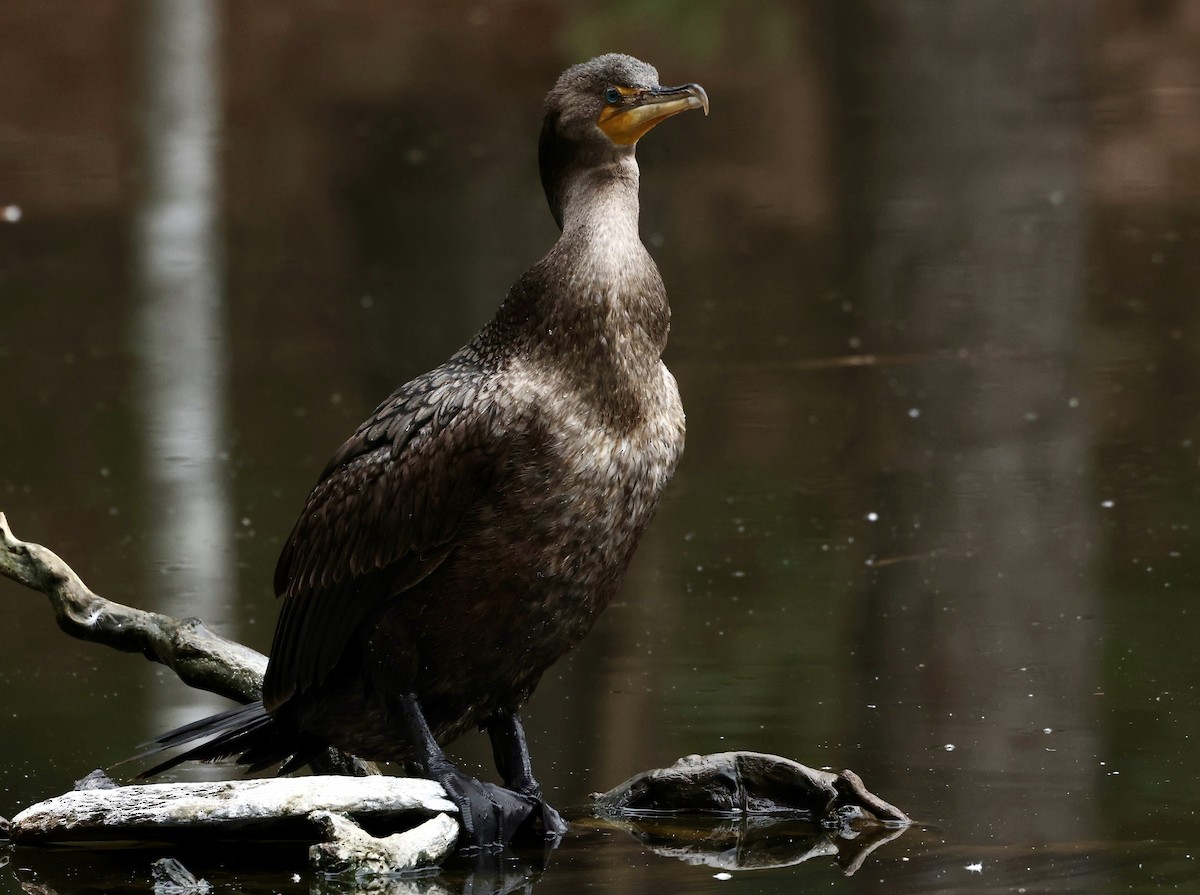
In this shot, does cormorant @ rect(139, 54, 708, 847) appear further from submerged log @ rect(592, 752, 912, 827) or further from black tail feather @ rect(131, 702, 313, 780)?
submerged log @ rect(592, 752, 912, 827)

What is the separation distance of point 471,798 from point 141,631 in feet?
4.19

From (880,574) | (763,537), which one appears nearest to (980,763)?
(880,574)

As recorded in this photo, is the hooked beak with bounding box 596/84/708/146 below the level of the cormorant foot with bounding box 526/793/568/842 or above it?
above

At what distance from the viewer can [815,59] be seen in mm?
17797

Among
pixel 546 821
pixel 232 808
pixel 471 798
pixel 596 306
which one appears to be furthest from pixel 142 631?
pixel 596 306

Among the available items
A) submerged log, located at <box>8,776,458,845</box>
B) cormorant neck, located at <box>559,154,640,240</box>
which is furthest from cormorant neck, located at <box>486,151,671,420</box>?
submerged log, located at <box>8,776,458,845</box>

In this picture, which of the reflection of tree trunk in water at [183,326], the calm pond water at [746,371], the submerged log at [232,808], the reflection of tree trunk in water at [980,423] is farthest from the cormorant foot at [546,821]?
the reflection of tree trunk in water at [183,326]

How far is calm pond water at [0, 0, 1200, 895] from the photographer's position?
18.2 ft

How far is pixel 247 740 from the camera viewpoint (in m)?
5.24

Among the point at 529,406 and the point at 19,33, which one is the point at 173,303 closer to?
the point at 529,406

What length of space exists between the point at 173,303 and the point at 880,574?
242 inches

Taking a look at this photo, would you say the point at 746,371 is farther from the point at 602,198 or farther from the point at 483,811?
the point at 483,811

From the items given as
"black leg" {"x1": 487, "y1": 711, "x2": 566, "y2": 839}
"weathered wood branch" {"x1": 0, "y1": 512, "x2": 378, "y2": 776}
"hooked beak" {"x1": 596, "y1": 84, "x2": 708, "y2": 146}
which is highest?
"hooked beak" {"x1": 596, "y1": 84, "x2": 708, "y2": 146}

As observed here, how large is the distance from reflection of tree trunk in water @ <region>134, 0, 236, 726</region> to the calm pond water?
0.12 ft
